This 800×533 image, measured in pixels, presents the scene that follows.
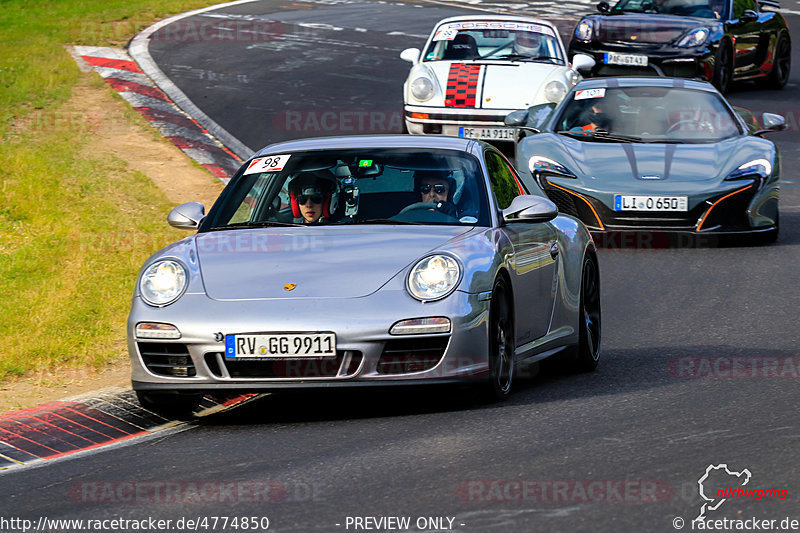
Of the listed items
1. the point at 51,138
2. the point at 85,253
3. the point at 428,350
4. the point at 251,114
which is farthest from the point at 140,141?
the point at 428,350

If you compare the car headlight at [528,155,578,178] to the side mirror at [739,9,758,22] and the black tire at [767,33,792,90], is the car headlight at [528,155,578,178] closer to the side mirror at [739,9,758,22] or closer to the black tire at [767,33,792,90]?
the side mirror at [739,9,758,22]

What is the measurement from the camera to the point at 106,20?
2386 cm

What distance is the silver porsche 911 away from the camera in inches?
253

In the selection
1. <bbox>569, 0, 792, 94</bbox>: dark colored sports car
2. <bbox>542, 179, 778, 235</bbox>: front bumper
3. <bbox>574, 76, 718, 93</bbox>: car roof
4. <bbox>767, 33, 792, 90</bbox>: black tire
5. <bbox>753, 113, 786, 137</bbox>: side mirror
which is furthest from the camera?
<bbox>767, 33, 792, 90</bbox>: black tire

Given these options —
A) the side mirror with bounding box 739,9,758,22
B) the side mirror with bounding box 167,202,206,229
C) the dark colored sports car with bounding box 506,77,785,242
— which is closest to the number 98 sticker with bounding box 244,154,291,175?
the side mirror with bounding box 167,202,206,229

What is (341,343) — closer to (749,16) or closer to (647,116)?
(647,116)

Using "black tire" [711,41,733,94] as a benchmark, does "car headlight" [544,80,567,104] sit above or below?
above

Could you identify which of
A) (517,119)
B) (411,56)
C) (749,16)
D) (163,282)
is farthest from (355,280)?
(749,16)

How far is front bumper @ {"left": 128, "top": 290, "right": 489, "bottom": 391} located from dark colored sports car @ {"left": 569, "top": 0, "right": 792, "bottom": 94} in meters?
13.7

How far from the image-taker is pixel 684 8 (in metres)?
21.3

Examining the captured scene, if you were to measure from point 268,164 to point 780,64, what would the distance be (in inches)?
625

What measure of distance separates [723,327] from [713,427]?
10.2 ft

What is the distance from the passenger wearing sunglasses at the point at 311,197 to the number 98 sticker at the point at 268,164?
0.23 meters

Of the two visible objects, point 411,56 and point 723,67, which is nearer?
point 411,56
